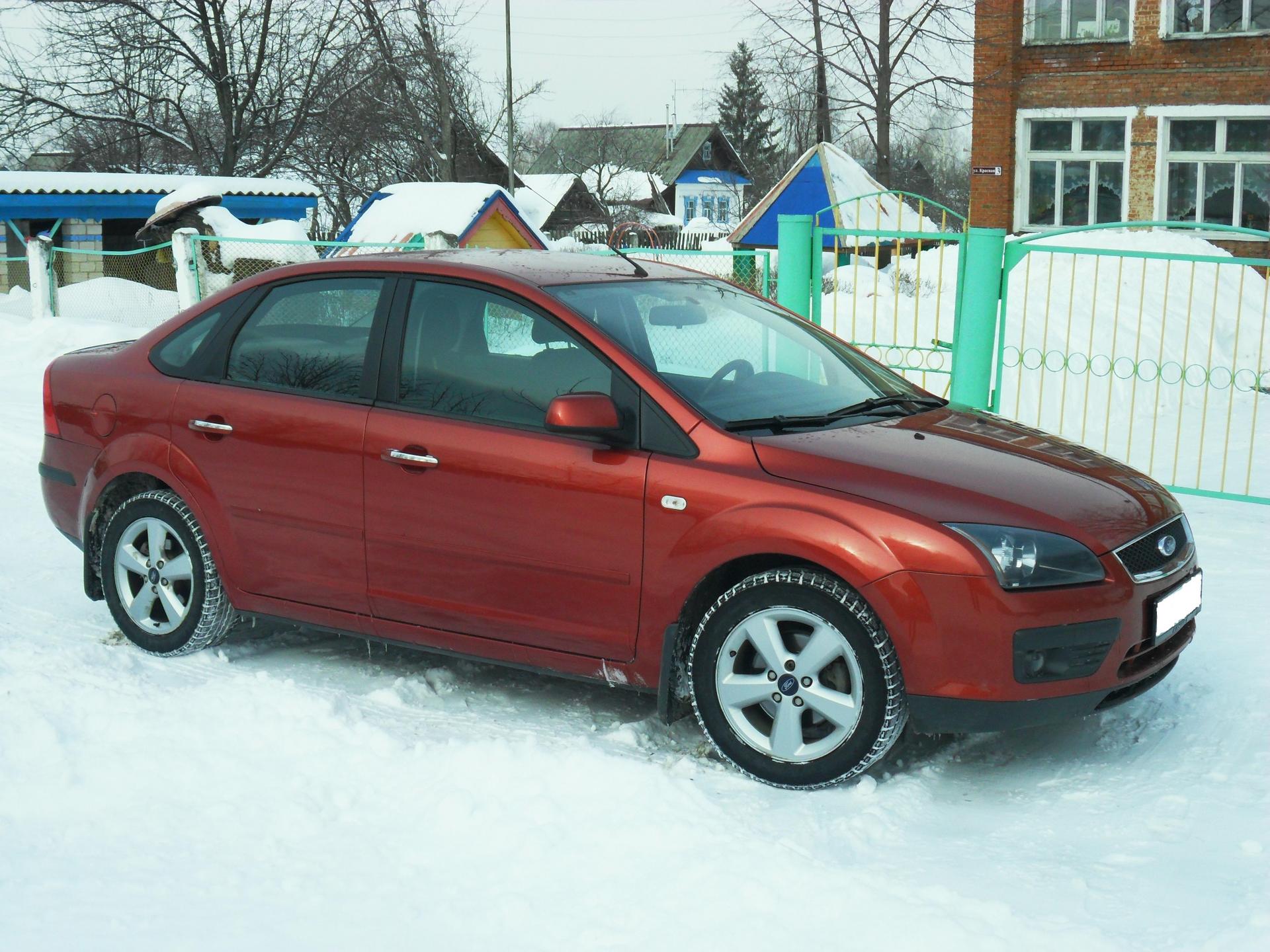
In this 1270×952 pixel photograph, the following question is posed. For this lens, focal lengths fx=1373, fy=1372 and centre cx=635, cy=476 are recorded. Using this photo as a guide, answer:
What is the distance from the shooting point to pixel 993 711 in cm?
393

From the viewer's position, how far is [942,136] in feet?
267

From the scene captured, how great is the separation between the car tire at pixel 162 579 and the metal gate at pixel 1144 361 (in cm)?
505

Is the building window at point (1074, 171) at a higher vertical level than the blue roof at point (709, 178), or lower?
lower

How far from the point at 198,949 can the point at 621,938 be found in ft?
3.24

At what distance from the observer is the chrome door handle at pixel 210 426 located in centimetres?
512

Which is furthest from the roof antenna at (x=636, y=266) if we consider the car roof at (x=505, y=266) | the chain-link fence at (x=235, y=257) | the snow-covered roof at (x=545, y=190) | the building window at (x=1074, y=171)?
the snow-covered roof at (x=545, y=190)

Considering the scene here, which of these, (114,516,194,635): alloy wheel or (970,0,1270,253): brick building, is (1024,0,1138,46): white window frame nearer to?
(970,0,1270,253): brick building

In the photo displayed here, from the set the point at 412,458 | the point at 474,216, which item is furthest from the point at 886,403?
the point at 474,216

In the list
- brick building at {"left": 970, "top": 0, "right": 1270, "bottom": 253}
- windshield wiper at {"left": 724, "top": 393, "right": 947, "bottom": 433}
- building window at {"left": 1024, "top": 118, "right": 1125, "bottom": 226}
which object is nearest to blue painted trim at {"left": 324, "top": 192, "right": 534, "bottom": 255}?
brick building at {"left": 970, "top": 0, "right": 1270, "bottom": 253}

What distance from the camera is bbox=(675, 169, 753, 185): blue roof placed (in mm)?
76500

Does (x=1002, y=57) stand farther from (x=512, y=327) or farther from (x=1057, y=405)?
(x=512, y=327)

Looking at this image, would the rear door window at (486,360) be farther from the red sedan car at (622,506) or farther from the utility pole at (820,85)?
the utility pole at (820,85)

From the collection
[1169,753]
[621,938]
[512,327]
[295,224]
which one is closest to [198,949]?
[621,938]

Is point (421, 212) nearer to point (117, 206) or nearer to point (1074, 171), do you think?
point (117, 206)
